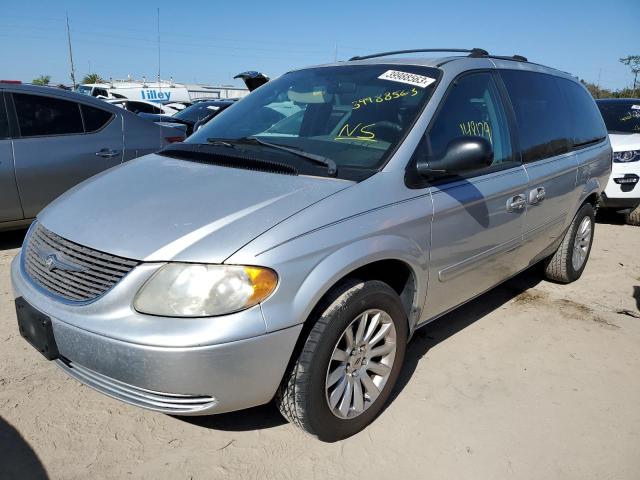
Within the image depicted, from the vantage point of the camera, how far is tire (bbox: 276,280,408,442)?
217 cm

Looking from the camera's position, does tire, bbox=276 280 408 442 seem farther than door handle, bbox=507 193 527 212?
No

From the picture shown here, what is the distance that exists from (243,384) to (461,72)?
6.87 ft

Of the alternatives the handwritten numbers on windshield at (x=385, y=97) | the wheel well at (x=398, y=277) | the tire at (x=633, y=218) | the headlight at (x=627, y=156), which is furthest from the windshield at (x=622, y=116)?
the wheel well at (x=398, y=277)

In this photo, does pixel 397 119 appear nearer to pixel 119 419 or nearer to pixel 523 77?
pixel 523 77

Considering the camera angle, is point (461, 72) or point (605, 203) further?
point (605, 203)

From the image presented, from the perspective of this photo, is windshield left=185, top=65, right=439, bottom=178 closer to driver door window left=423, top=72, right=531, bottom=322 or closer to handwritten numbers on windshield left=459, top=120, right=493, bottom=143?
driver door window left=423, top=72, right=531, bottom=322

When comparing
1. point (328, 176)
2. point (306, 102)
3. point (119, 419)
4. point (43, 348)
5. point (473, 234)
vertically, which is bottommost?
point (119, 419)

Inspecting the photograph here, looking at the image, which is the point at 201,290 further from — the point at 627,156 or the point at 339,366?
the point at 627,156

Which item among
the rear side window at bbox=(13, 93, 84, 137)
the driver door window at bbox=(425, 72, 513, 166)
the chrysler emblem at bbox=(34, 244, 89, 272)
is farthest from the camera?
the rear side window at bbox=(13, 93, 84, 137)

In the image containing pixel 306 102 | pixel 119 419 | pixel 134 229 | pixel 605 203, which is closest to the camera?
pixel 134 229

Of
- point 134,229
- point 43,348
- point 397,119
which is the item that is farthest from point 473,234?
point 43,348

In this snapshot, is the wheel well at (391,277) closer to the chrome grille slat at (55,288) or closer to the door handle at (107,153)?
the chrome grille slat at (55,288)

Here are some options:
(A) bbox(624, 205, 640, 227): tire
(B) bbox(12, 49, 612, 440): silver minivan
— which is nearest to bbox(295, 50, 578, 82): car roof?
(B) bbox(12, 49, 612, 440): silver minivan

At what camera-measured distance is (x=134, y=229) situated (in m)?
2.13
